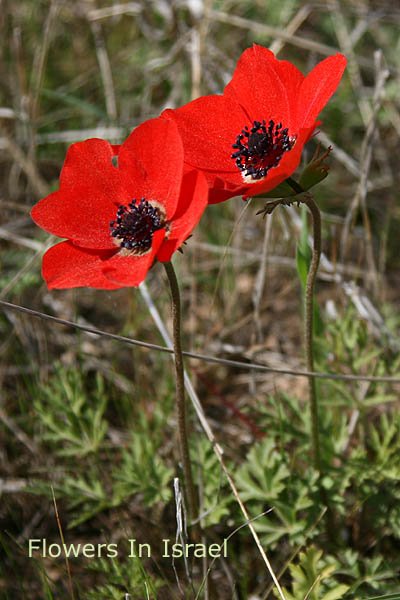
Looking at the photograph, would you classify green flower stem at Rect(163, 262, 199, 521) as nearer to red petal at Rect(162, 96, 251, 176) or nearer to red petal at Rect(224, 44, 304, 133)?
red petal at Rect(162, 96, 251, 176)

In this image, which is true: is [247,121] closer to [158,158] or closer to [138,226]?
[158,158]

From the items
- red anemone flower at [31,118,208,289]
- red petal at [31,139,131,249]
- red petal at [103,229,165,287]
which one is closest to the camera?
red petal at [103,229,165,287]

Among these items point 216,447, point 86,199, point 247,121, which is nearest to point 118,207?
point 86,199

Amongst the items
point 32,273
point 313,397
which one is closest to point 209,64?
point 32,273

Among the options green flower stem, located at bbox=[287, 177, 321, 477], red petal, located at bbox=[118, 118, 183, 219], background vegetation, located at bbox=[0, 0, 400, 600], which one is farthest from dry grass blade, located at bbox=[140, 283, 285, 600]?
red petal, located at bbox=[118, 118, 183, 219]

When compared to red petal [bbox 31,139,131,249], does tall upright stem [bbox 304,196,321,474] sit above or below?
below

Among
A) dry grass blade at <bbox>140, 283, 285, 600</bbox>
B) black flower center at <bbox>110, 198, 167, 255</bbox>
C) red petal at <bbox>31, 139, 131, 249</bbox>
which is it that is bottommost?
dry grass blade at <bbox>140, 283, 285, 600</bbox>
